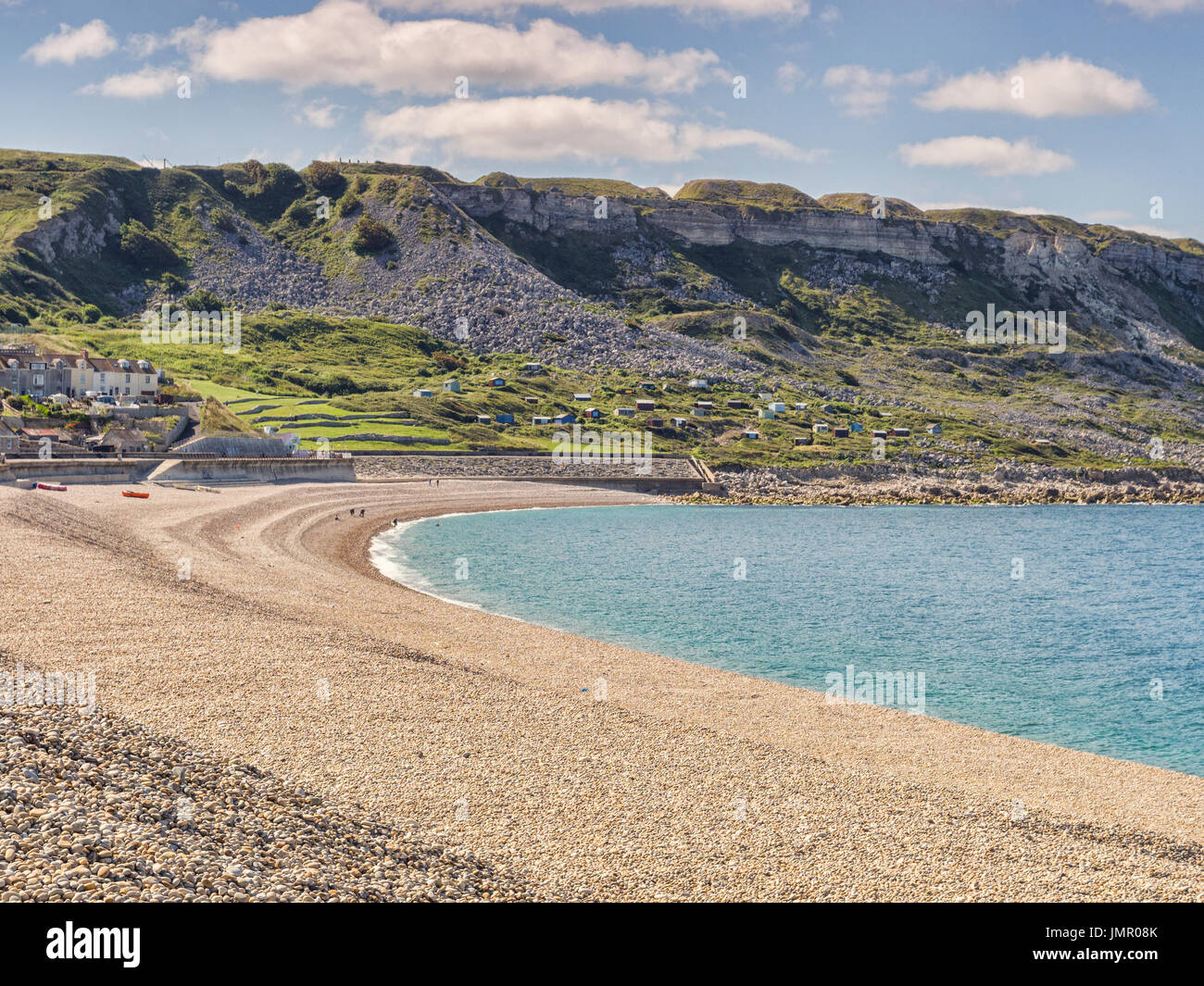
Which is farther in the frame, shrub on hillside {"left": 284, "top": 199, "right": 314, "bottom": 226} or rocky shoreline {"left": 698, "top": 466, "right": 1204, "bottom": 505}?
shrub on hillside {"left": 284, "top": 199, "right": 314, "bottom": 226}

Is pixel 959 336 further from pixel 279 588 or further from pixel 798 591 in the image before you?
pixel 279 588

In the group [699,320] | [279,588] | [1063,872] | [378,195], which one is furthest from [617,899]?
[378,195]

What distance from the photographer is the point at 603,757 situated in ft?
69.1

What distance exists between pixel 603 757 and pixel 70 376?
87.3m

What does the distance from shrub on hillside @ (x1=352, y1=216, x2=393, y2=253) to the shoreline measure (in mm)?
154765

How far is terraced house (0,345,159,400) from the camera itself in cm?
8688

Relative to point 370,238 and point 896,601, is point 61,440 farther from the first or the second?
point 370,238

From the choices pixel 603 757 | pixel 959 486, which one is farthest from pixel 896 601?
pixel 959 486

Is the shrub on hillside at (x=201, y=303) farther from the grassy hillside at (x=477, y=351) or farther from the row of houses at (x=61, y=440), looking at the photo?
the row of houses at (x=61, y=440)

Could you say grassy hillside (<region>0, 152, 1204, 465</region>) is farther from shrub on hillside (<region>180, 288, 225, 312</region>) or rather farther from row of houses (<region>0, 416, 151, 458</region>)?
row of houses (<region>0, 416, 151, 458</region>)

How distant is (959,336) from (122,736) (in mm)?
201694

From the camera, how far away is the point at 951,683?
107 ft

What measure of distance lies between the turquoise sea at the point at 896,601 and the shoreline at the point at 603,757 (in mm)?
4282

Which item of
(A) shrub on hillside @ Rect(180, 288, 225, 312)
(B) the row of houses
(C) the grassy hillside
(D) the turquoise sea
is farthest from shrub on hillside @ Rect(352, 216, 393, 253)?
(D) the turquoise sea
